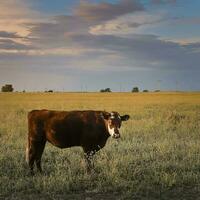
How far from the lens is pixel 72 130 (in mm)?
11445

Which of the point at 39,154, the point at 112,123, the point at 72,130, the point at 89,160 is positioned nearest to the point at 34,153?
the point at 39,154

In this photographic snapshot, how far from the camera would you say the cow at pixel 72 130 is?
37.0 feet

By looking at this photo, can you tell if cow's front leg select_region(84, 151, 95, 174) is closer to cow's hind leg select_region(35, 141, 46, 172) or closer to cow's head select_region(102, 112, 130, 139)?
cow's head select_region(102, 112, 130, 139)

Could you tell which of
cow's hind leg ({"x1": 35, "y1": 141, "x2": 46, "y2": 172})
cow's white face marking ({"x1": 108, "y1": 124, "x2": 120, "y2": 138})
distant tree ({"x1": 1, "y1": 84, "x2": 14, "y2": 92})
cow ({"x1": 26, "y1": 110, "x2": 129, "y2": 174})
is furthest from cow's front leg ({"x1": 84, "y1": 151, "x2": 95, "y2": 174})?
distant tree ({"x1": 1, "y1": 84, "x2": 14, "y2": 92})

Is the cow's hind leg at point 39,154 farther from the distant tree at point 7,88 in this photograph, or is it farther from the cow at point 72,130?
the distant tree at point 7,88

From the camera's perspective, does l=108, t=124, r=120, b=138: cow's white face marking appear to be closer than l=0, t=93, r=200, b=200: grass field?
No

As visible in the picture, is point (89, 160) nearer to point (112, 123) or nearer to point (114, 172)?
point (114, 172)

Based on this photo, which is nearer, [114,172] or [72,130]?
[114,172]

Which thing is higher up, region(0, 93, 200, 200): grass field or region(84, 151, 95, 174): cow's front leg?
region(84, 151, 95, 174): cow's front leg

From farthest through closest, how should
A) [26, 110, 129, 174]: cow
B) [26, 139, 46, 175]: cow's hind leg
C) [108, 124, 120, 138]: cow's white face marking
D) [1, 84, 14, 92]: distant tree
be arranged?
1. [1, 84, 14, 92]: distant tree
2. [26, 139, 46, 175]: cow's hind leg
3. [26, 110, 129, 174]: cow
4. [108, 124, 120, 138]: cow's white face marking

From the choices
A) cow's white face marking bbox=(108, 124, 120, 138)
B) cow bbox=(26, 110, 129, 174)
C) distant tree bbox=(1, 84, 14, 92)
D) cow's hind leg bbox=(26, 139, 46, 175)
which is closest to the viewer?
cow's white face marking bbox=(108, 124, 120, 138)

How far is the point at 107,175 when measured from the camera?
35.1 feet

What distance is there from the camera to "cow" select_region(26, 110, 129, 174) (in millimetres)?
11289

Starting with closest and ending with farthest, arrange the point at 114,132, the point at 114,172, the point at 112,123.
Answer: the point at 114,172
the point at 114,132
the point at 112,123
